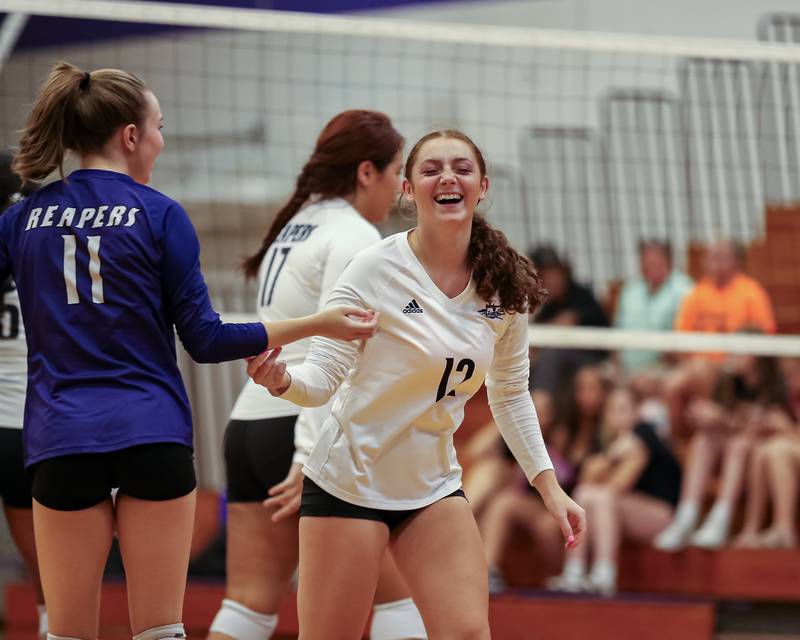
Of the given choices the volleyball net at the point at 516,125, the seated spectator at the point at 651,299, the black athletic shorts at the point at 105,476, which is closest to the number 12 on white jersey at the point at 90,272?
the black athletic shorts at the point at 105,476

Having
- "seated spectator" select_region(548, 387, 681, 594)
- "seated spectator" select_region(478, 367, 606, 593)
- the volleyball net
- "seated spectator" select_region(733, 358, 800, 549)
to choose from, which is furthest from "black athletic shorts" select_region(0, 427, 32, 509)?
the volleyball net

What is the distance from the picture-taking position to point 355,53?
32.1 feet

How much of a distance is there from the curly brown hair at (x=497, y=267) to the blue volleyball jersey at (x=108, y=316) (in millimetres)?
618

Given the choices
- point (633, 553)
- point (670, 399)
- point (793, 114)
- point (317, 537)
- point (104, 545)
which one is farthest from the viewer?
point (793, 114)

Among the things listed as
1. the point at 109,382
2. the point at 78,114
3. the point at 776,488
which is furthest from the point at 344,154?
the point at 776,488

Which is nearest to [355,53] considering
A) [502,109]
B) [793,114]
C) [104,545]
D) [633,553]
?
[502,109]

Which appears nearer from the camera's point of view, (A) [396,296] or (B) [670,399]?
(A) [396,296]

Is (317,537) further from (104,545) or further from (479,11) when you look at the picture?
(479,11)

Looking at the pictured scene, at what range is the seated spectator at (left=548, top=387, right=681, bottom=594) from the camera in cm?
626

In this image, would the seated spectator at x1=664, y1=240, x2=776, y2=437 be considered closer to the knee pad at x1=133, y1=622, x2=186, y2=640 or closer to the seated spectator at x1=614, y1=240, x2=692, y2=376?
the seated spectator at x1=614, y1=240, x2=692, y2=376

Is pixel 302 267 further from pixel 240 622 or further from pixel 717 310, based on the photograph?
pixel 717 310

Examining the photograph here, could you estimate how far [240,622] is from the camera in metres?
3.34

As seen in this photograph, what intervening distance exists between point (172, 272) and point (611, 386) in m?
4.57

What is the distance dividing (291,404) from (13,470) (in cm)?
78
